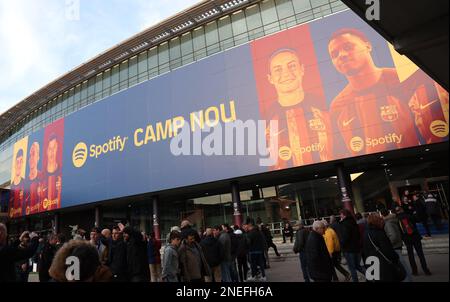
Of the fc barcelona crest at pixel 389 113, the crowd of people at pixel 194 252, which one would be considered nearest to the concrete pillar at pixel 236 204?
the fc barcelona crest at pixel 389 113

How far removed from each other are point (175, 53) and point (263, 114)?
9.97 m

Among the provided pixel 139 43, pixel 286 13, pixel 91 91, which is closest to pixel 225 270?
pixel 286 13

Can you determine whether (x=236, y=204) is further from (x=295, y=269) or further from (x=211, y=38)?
(x=211, y=38)

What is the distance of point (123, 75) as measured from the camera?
26.3 meters

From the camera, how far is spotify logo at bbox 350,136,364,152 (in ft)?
50.6

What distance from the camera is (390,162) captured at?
18.3m

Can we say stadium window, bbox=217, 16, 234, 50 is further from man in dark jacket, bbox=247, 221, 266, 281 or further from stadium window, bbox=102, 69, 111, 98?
man in dark jacket, bbox=247, 221, 266, 281

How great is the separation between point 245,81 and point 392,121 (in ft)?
27.9

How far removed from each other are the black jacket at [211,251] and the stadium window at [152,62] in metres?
19.5

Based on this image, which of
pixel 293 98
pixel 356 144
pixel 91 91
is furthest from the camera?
pixel 91 91

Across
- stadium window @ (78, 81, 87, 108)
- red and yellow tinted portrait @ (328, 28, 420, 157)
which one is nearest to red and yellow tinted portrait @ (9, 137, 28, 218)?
stadium window @ (78, 81, 87, 108)

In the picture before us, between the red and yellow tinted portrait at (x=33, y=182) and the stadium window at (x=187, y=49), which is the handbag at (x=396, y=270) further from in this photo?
the red and yellow tinted portrait at (x=33, y=182)
